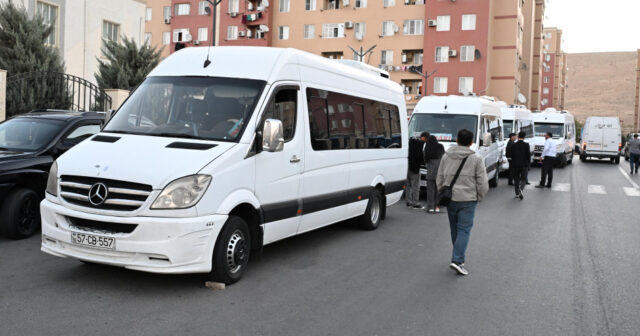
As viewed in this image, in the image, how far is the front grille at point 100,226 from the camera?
18.4 feet

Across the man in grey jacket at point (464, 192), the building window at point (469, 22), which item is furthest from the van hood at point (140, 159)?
the building window at point (469, 22)

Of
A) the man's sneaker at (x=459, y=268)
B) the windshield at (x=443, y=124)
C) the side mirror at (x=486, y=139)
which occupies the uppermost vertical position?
the windshield at (x=443, y=124)

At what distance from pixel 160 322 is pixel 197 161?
1.54 m

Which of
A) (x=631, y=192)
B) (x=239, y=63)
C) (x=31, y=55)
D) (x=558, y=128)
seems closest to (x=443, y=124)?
(x=631, y=192)

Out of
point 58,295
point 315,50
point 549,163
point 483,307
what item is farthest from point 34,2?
point 315,50

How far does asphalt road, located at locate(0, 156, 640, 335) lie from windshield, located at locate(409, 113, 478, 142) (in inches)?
249

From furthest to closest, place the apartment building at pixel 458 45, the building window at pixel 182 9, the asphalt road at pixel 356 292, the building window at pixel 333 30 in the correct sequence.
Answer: the building window at pixel 182 9 < the building window at pixel 333 30 < the apartment building at pixel 458 45 < the asphalt road at pixel 356 292

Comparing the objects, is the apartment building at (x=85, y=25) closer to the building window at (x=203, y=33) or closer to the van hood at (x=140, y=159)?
the van hood at (x=140, y=159)

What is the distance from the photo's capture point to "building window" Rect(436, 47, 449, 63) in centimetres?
5228

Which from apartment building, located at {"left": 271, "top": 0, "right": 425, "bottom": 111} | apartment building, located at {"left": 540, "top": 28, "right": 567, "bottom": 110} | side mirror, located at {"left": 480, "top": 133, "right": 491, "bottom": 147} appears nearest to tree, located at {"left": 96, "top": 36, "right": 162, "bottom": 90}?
side mirror, located at {"left": 480, "top": 133, "right": 491, "bottom": 147}

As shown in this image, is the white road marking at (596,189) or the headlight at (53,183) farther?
the white road marking at (596,189)

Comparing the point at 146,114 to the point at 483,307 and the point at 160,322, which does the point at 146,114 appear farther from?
the point at 483,307

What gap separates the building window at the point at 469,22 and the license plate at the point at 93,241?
50093 mm

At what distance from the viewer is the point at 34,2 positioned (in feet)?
81.9
